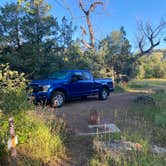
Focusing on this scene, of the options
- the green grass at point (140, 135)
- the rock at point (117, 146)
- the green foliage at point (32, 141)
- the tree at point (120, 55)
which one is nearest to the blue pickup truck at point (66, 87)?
the green grass at point (140, 135)

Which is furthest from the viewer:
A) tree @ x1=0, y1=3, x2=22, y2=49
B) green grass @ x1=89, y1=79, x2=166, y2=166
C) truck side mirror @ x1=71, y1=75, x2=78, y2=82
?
tree @ x1=0, y1=3, x2=22, y2=49

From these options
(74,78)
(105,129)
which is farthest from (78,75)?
(105,129)

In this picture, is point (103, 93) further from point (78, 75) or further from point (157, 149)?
point (157, 149)

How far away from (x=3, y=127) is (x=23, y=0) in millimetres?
2646

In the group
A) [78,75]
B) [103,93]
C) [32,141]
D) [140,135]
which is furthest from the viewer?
[103,93]

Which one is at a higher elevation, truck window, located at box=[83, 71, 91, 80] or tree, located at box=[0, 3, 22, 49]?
tree, located at box=[0, 3, 22, 49]

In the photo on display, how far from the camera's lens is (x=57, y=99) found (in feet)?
38.4

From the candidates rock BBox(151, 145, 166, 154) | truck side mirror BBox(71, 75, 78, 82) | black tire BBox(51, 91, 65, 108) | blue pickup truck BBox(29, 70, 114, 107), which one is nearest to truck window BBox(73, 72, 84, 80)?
blue pickup truck BBox(29, 70, 114, 107)

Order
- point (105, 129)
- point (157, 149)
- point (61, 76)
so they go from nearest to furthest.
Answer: point (157, 149), point (105, 129), point (61, 76)

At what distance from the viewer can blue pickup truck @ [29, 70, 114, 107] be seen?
11344mm

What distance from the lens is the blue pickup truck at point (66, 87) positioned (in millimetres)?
11344

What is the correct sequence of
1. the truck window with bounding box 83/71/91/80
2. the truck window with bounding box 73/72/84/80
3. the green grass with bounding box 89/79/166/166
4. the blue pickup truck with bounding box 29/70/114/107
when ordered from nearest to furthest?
the green grass with bounding box 89/79/166/166
the blue pickup truck with bounding box 29/70/114/107
the truck window with bounding box 73/72/84/80
the truck window with bounding box 83/71/91/80

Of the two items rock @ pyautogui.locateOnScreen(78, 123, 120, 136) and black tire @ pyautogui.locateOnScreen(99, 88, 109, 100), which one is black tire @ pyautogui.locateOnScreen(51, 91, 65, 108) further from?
rock @ pyautogui.locateOnScreen(78, 123, 120, 136)

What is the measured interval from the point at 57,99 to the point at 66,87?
0.80m
